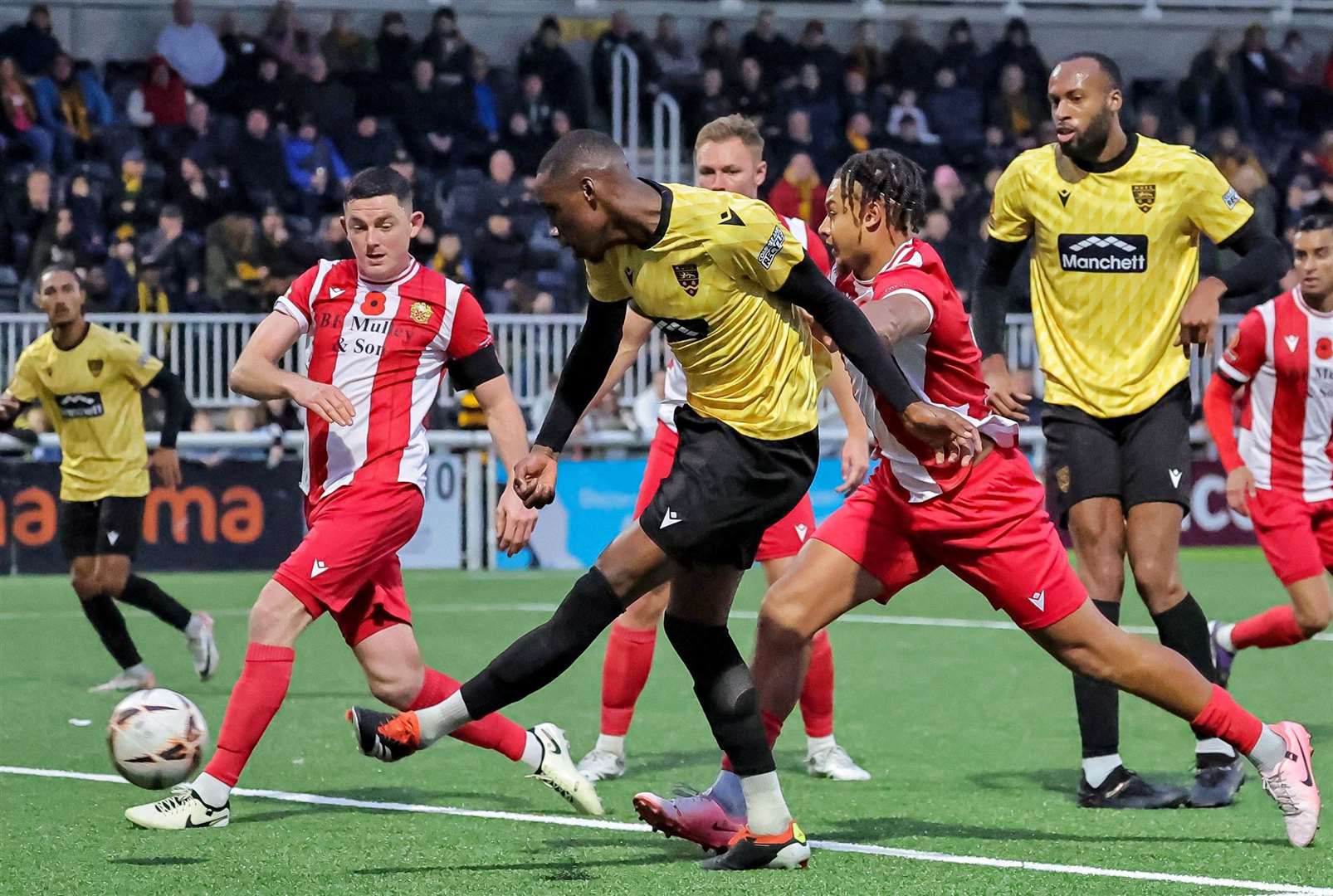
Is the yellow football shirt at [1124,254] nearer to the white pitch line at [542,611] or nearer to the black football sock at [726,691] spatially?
the black football sock at [726,691]

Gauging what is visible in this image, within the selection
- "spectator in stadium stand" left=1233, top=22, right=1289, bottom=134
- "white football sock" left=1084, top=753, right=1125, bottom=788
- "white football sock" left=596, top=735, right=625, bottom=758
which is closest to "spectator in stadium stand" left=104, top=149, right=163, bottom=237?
"white football sock" left=596, top=735, right=625, bottom=758

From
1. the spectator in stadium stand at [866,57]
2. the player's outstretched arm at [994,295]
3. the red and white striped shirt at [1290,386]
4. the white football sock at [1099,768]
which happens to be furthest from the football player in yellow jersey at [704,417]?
the spectator in stadium stand at [866,57]

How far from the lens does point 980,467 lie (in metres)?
5.95

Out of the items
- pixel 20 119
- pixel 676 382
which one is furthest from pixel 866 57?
pixel 676 382

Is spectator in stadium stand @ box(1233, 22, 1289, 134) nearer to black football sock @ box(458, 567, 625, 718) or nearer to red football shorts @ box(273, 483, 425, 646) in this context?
red football shorts @ box(273, 483, 425, 646)

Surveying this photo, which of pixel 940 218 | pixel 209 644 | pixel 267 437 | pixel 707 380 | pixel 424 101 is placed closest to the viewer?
pixel 707 380

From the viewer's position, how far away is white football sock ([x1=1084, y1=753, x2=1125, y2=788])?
6879mm

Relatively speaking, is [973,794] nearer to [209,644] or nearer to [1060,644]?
[1060,644]

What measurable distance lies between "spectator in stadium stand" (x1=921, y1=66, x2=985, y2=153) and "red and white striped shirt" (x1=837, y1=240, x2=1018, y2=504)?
17.9 m

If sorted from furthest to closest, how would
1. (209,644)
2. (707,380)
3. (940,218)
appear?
(940,218), (209,644), (707,380)

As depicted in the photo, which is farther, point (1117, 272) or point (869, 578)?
point (1117, 272)

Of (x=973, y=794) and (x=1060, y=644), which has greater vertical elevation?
(x=1060, y=644)

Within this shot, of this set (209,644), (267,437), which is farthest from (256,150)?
(209,644)

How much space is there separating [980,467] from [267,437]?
12.7 m
